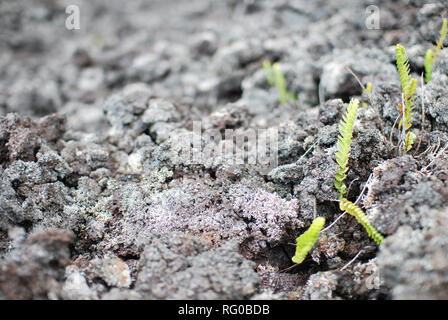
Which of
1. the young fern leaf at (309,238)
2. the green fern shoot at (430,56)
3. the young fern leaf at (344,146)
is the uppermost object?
the green fern shoot at (430,56)

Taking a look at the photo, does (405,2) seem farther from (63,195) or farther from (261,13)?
(63,195)

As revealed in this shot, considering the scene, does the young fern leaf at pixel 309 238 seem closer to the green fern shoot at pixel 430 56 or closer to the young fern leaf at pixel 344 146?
the young fern leaf at pixel 344 146

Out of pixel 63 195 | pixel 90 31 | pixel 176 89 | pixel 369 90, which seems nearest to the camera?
pixel 63 195

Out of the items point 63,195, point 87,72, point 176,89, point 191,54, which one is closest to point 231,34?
point 191,54

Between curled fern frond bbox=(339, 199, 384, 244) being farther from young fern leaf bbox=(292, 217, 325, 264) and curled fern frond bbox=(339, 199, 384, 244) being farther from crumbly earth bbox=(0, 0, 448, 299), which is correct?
young fern leaf bbox=(292, 217, 325, 264)

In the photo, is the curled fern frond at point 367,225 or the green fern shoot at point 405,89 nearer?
the curled fern frond at point 367,225

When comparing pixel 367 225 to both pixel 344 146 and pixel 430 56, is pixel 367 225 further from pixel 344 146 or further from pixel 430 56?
pixel 430 56

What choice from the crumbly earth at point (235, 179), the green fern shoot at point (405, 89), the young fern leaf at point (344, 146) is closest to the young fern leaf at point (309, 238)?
the crumbly earth at point (235, 179)
